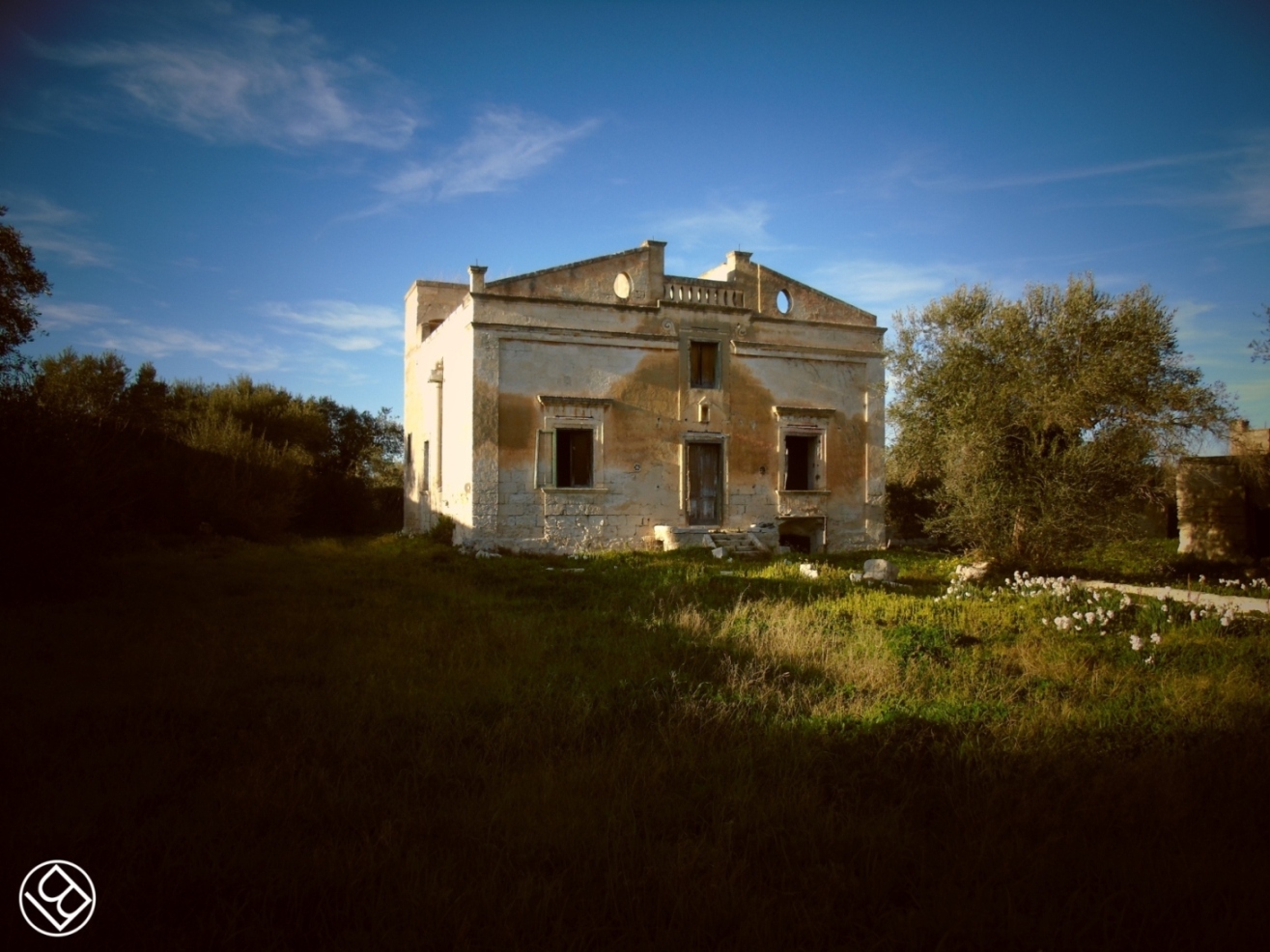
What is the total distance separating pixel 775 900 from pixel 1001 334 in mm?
14677

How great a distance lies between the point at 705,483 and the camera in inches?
763

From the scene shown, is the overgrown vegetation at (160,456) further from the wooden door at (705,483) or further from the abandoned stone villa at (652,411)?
the wooden door at (705,483)

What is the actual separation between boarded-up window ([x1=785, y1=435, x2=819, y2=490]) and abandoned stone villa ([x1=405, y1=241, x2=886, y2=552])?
55 mm

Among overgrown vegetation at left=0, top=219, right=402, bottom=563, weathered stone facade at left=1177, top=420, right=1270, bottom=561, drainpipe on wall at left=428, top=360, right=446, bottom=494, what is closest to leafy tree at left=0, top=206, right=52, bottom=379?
overgrown vegetation at left=0, top=219, right=402, bottom=563

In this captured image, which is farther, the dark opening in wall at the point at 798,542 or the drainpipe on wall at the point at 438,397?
the dark opening in wall at the point at 798,542

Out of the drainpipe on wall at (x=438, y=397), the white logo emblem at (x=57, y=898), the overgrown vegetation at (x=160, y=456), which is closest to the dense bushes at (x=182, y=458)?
the overgrown vegetation at (x=160, y=456)

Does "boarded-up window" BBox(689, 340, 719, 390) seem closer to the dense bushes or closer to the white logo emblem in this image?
the dense bushes

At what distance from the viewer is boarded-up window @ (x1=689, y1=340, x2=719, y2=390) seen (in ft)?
64.0

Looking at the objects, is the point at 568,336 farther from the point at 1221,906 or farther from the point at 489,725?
the point at 1221,906

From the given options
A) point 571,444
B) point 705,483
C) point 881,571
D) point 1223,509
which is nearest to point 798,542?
point 705,483

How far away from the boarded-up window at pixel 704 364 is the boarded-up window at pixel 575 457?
324cm

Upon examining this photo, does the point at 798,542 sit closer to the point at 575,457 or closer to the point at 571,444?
the point at 575,457

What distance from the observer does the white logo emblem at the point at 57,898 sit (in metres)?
2.96

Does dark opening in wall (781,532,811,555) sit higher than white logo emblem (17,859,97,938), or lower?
higher
